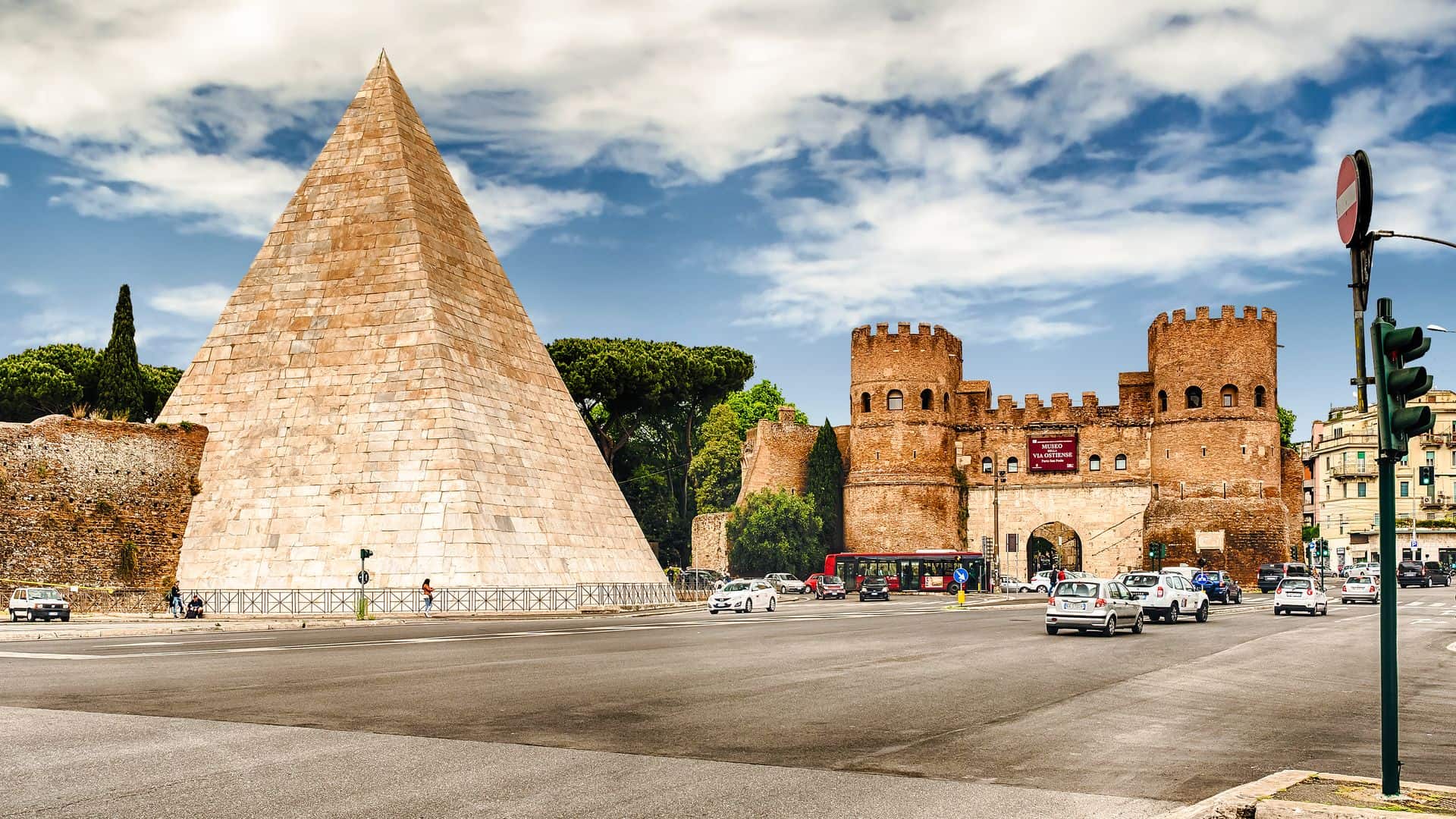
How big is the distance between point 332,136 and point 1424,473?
48.8m

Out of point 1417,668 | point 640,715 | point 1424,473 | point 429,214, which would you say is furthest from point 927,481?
point 640,715

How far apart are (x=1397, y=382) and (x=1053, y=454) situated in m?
63.7

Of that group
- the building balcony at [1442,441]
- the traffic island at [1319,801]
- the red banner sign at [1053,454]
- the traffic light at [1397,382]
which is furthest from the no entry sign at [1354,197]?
the building balcony at [1442,441]

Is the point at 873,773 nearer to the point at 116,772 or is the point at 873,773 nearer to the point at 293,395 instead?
the point at 116,772

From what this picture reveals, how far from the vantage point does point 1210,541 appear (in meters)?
62.7

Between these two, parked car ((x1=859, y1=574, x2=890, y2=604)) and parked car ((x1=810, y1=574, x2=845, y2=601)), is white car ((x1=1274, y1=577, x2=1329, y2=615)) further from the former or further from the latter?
parked car ((x1=810, y1=574, x2=845, y2=601))

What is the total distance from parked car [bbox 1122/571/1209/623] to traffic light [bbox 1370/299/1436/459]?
24.2 meters

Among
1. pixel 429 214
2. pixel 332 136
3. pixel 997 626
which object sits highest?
pixel 332 136

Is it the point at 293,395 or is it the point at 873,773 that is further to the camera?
the point at 293,395

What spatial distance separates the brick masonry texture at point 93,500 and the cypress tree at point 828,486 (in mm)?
39735

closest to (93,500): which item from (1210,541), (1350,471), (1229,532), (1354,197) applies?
(1354,197)

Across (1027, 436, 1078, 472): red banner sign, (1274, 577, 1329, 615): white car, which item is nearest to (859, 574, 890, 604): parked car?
(1027, 436, 1078, 472): red banner sign

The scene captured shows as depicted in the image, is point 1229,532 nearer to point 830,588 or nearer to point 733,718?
point 830,588

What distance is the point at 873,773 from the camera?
825 cm
